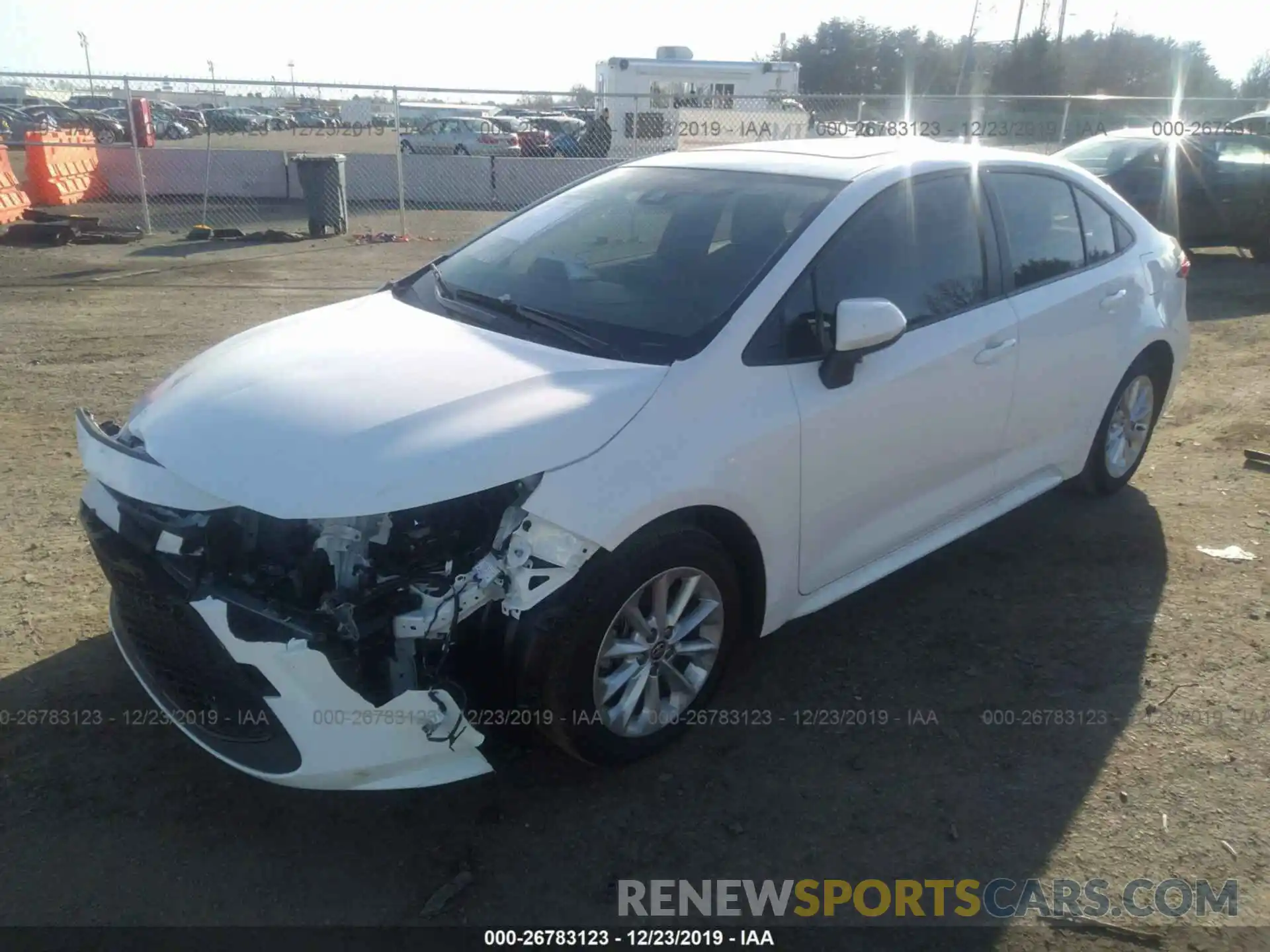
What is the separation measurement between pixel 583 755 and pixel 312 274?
32.0ft

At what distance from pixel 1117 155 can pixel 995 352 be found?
32.3 feet

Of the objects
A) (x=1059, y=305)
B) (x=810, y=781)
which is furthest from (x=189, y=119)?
(x=810, y=781)

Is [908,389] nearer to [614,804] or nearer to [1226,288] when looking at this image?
[614,804]

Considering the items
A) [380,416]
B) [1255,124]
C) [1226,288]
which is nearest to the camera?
[380,416]

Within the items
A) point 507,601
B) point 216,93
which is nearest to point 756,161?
point 507,601

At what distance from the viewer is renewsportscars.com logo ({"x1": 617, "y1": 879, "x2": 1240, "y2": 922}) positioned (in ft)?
9.02

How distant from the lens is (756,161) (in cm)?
405

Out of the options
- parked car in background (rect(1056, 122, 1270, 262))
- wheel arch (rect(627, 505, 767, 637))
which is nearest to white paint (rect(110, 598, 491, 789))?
wheel arch (rect(627, 505, 767, 637))

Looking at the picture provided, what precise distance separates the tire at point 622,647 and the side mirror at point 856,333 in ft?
2.35

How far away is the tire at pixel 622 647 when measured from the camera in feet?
9.21

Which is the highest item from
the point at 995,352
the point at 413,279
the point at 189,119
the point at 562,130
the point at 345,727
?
the point at 189,119

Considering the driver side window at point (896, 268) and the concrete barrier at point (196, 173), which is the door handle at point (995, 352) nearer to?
the driver side window at point (896, 268)

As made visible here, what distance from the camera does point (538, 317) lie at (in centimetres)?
355

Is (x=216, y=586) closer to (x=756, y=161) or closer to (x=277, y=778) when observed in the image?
(x=277, y=778)
